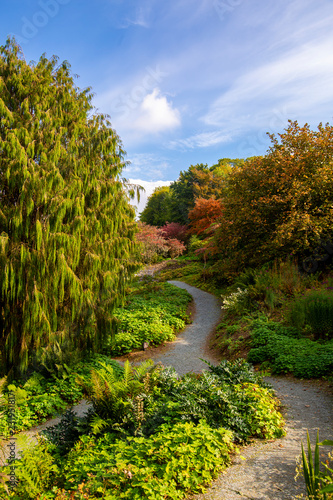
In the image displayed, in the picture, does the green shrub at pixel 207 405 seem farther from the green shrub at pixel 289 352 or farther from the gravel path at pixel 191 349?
the gravel path at pixel 191 349

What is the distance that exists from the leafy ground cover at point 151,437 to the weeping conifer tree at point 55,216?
1.91 meters

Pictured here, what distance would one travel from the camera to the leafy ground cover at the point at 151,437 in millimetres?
2367

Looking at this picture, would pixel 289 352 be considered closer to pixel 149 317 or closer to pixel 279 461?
pixel 279 461

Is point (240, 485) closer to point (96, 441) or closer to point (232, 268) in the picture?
point (96, 441)

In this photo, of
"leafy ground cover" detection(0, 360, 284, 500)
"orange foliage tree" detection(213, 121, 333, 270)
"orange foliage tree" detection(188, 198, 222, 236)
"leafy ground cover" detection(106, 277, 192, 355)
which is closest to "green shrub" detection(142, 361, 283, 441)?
"leafy ground cover" detection(0, 360, 284, 500)

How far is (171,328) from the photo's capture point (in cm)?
970

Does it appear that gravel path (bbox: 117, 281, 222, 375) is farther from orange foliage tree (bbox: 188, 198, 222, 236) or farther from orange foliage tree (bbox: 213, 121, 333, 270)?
orange foliage tree (bbox: 188, 198, 222, 236)

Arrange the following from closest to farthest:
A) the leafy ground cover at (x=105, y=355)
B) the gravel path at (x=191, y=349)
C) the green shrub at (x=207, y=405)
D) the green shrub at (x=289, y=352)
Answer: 1. the green shrub at (x=207, y=405)
2. the leafy ground cover at (x=105, y=355)
3. the green shrub at (x=289, y=352)
4. the gravel path at (x=191, y=349)

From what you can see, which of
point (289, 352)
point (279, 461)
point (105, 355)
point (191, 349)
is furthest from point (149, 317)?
point (279, 461)

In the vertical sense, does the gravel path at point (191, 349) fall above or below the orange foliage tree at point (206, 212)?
below

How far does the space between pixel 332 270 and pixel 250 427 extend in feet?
24.6

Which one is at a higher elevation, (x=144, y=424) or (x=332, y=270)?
(x=332, y=270)

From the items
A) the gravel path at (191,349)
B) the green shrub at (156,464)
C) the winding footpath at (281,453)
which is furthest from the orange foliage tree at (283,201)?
Result: the green shrub at (156,464)

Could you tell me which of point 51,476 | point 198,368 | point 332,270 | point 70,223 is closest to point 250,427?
point 51,476
